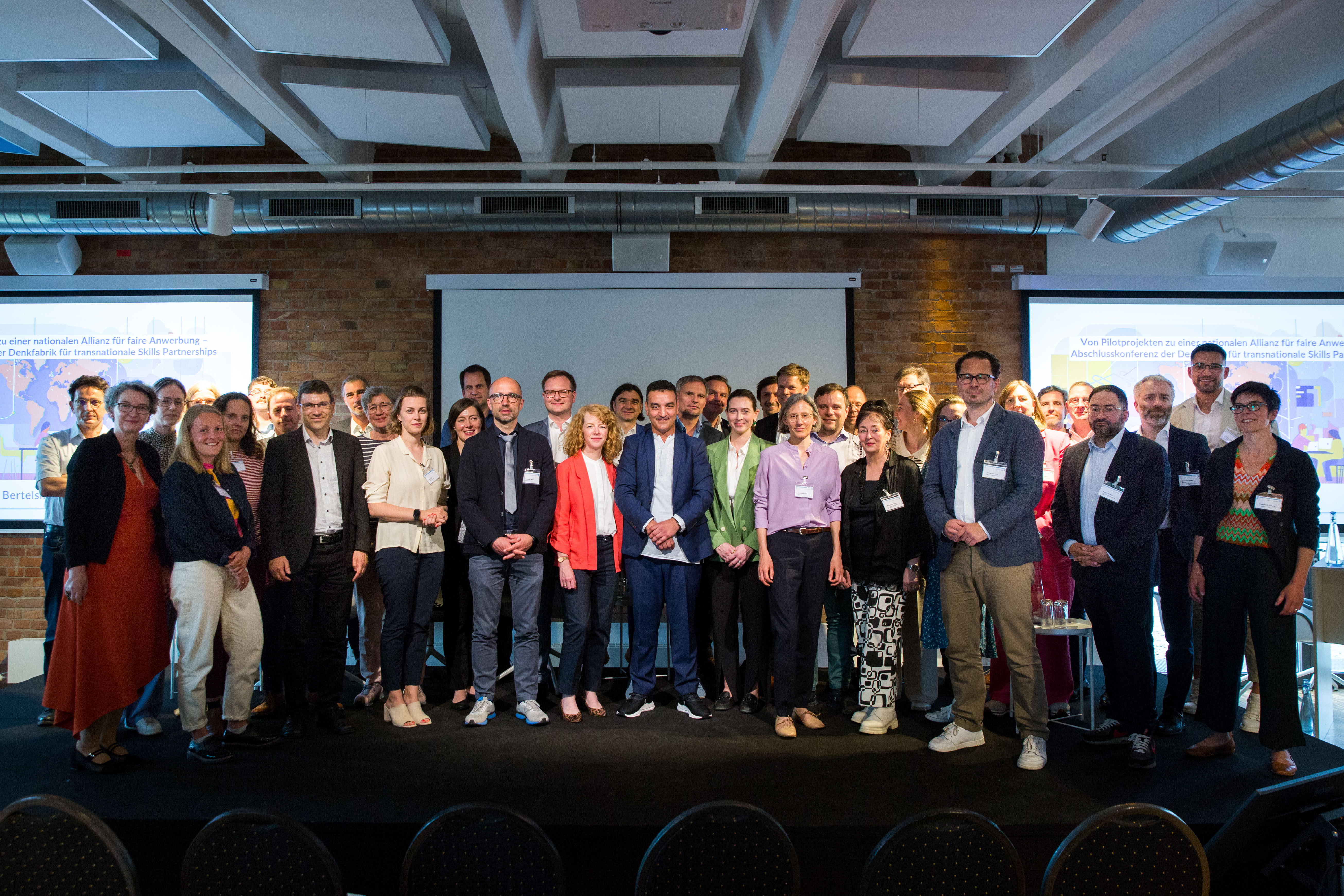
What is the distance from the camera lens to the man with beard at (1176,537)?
3.49 m

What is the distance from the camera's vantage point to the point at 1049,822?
8.38 feet

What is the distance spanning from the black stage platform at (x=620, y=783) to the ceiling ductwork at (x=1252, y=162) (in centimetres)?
309

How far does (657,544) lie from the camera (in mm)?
3650

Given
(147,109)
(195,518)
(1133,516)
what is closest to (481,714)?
(195,518)

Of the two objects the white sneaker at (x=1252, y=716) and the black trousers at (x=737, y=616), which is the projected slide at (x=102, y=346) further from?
the white sneaker at (x=1252, y=716)

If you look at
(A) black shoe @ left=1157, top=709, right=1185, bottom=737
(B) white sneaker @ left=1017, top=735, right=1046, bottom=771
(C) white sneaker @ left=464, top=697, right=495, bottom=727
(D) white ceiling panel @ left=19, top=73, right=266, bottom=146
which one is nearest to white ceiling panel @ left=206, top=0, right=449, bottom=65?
(D) white ceiling panel @ left=19, top=73, right=266, bottom=146

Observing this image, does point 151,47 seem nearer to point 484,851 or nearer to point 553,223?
point 553,223

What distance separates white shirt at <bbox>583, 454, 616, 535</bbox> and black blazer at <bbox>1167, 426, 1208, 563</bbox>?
263 centimetres

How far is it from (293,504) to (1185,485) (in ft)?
13.6

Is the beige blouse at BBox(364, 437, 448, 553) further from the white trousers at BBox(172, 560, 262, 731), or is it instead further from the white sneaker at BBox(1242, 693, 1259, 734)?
the white sneaker at BBox(1242, 693, 1259, 734)

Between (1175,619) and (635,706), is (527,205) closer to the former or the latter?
(635,706)

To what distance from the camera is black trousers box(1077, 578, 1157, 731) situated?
3.14m

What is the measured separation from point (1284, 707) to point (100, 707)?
471 centimetres

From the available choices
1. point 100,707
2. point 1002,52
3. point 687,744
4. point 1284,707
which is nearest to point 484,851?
point 687,744
